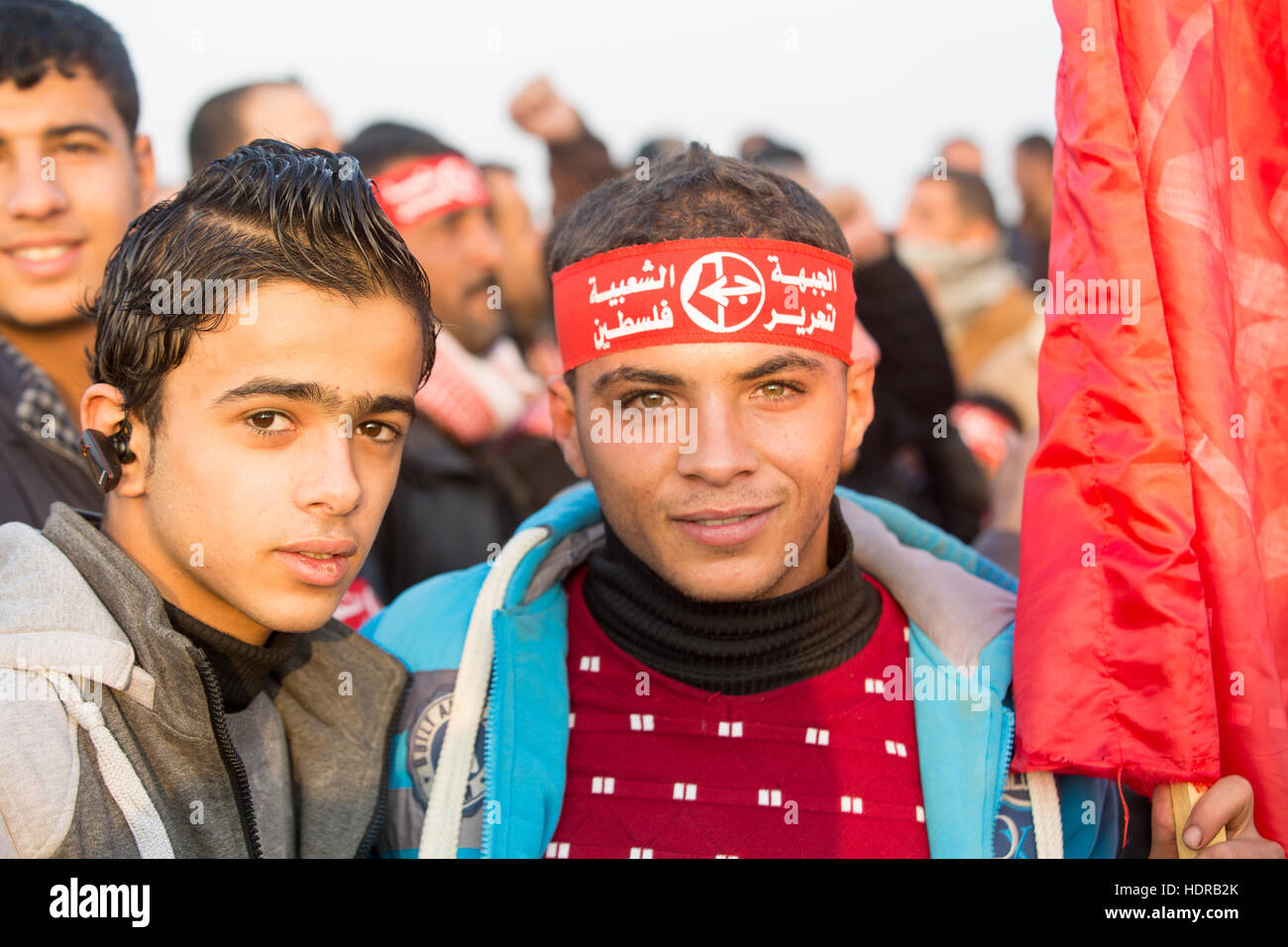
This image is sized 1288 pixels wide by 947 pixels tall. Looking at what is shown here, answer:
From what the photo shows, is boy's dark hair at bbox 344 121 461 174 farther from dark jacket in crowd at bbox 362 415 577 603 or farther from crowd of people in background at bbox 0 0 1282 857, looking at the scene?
crowd of people in background at bbox 0 0 1282 857

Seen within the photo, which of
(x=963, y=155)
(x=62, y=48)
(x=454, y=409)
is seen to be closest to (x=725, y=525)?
(x=454, y=409)

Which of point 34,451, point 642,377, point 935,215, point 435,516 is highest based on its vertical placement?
point 935,215

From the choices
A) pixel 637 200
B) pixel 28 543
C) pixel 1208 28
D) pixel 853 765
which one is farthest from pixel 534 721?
pixel 1208 28

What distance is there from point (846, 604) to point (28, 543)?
5.31 ft

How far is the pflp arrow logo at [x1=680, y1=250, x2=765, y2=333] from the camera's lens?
221 centimetres

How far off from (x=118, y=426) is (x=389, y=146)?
3.01 m

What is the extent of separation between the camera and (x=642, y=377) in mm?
→ 2248

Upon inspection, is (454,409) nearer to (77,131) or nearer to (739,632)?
(77,131)

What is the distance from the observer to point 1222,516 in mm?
1930

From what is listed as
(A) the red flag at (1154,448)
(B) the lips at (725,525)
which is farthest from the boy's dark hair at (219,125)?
(A) the red flag at (1154,448)

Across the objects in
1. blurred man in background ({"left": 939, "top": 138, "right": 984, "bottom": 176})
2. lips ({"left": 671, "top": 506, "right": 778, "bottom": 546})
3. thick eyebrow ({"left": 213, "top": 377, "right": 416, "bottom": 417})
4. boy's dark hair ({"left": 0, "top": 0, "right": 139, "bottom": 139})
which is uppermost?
blurred man in background ({"left": 939, "top": 138, "right": 984, "bottom": 176})

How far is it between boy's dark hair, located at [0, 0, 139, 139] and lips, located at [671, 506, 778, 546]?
208 cm

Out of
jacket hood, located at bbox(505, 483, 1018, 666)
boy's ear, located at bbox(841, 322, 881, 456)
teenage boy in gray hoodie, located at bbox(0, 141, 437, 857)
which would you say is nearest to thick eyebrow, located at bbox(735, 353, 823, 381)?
boy's ear, located at bbox(841, 322, 881, 456)
